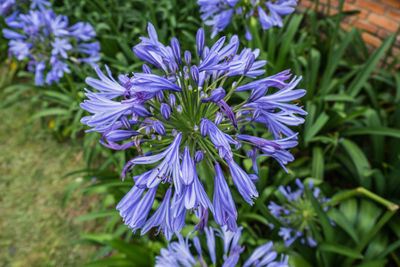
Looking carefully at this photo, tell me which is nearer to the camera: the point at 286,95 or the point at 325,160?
the point at 286,95

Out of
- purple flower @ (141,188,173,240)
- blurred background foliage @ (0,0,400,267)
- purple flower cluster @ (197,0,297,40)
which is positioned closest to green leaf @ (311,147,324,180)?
blurred background foliage @ (0,0,400,267)

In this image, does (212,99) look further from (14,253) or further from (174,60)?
(14,253)

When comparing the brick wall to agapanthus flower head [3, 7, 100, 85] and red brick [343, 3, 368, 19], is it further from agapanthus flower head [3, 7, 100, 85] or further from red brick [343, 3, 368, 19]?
agapanthus flower head [3, 7, 100, 85]

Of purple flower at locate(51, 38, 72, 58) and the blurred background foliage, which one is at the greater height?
purple flower at locate(51, 38, 72, 58)

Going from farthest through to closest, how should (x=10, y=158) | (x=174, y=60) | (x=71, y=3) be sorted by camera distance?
(x=71, y=3), (x=10, y=158), (x=174, y=60)

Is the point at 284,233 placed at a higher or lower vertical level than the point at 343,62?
lower

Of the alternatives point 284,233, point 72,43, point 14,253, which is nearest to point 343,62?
point 284,233
